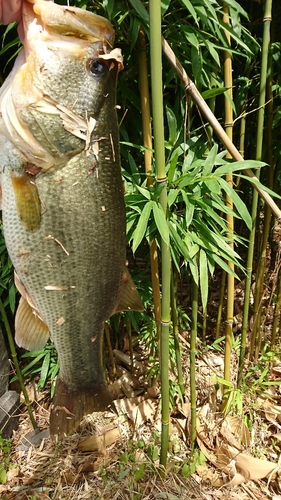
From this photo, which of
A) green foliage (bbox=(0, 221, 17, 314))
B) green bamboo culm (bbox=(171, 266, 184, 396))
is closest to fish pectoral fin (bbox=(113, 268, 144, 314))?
green bamboo culm (bbox=(171, 266, 184, 396))

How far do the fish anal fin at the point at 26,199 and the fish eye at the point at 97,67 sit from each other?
293 millimetres

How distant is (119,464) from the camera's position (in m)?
2.10

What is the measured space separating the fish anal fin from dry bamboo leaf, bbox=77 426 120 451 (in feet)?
5.62

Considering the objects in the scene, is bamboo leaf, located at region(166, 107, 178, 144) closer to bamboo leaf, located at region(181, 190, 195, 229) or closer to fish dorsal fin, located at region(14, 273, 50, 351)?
bamboo leaf, located at region(181, 190, 195, 229)

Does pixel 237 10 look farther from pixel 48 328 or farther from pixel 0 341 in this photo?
pixel 0 341

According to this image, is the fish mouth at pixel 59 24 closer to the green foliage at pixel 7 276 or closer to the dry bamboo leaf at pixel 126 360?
the green foliage at pixel 7 276

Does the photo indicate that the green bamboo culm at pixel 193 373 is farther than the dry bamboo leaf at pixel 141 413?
No

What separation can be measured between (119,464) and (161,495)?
1.02ft

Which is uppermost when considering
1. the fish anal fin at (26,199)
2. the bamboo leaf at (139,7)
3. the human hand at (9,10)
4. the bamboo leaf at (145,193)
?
the bamboo leaf at (139,7)

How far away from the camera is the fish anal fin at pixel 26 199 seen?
0.92 metres

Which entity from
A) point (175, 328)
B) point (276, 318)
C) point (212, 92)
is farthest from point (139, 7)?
point (276, 318)

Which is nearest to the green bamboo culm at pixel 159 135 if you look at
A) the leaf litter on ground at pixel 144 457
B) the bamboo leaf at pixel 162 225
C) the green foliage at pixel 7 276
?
the bamboo leaf at pixel 162 225

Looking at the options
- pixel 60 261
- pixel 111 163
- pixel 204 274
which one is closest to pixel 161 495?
pixel 204 274

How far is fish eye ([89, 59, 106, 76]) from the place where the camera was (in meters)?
0.92
